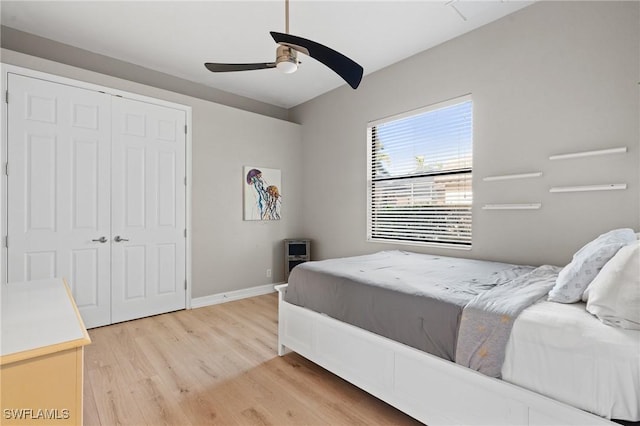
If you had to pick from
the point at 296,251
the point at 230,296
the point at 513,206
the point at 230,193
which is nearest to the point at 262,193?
the point at 230,193

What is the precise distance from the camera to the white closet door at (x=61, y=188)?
112 inches

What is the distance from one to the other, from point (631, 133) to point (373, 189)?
2.37 meters

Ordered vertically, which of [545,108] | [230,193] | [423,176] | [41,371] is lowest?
[41,371]

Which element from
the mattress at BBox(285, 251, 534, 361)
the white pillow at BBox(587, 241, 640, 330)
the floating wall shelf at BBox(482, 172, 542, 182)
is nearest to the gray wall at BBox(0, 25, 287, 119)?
the mattress at BBox(285, 251, 534, 361)

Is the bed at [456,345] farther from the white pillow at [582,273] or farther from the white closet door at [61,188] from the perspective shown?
the white closet door at [61,188]

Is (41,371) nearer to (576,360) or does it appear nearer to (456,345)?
(456,345)

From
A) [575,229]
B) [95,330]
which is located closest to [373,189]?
[575,229]

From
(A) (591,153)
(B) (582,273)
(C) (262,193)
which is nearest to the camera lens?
(B) (582,273)

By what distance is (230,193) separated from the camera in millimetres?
4273

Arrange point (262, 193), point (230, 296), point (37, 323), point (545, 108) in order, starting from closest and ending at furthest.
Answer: point (37, 323) < point (545, 108) < point (230, 296) < point (262, 193)

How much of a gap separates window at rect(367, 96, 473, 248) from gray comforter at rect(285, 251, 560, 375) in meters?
0.70

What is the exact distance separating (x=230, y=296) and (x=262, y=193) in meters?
1.44

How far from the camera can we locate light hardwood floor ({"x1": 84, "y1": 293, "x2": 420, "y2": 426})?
73.0 inches

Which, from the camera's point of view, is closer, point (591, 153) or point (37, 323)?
point (37, 323)
